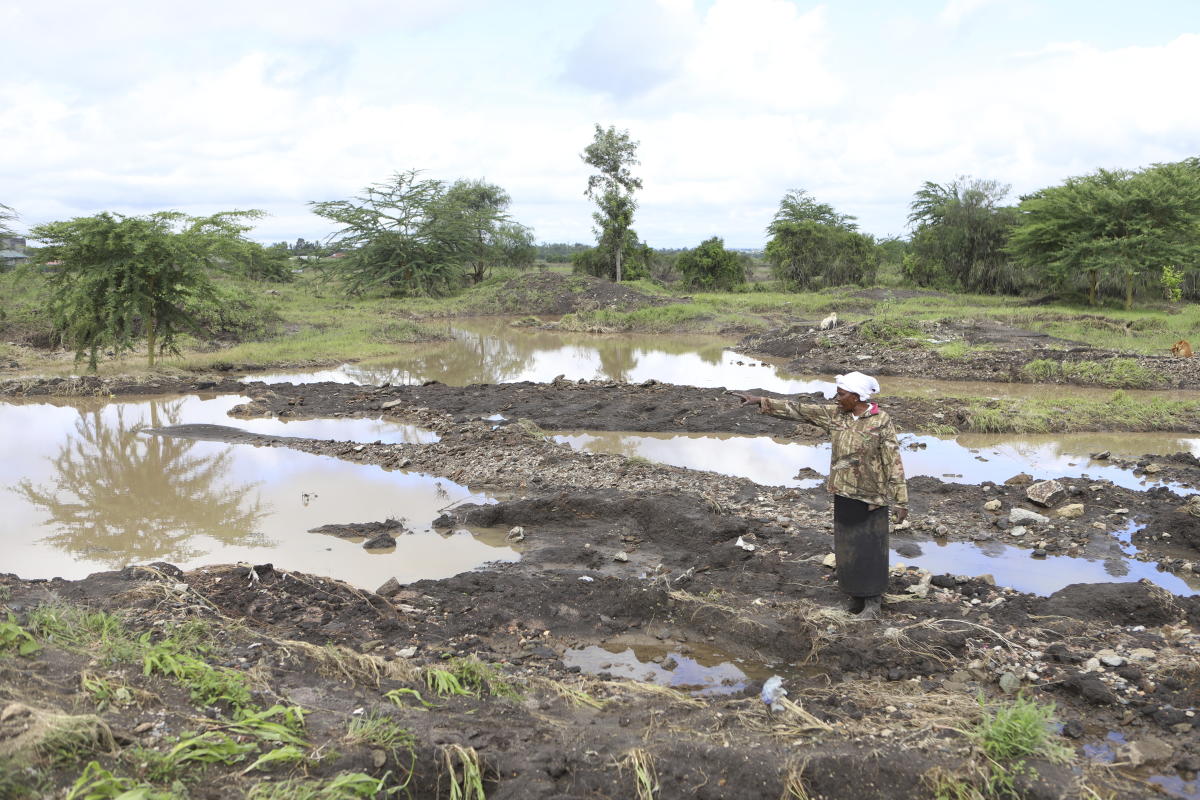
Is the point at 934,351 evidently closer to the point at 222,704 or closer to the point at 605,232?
the point at 222,704

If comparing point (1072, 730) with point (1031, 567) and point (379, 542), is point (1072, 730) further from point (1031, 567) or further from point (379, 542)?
point (379, 542)

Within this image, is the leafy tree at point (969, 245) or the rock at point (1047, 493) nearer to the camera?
the rock at point (1047, 493)

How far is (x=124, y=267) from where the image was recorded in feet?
49.8

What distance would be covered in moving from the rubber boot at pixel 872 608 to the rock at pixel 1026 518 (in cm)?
286

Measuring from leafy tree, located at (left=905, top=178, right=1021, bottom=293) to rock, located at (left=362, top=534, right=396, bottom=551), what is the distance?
1166 inches

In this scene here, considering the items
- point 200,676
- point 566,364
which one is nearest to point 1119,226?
point 566,364

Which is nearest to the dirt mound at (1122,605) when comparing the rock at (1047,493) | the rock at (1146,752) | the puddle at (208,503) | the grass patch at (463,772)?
the rock at (1146,752)

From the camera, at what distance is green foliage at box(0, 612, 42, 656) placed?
3.65 m

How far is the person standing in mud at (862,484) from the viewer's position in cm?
480

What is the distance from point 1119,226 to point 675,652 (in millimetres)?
25149

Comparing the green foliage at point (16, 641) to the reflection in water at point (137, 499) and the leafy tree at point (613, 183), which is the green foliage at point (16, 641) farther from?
the leafy tree at point (613, 183)

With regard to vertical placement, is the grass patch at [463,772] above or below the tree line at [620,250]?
below

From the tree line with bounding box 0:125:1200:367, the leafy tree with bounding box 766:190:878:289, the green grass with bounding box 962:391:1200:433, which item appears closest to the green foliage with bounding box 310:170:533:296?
the tree line with bounding box 0:125:1200:367

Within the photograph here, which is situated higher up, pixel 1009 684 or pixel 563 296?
pixel 563 296
